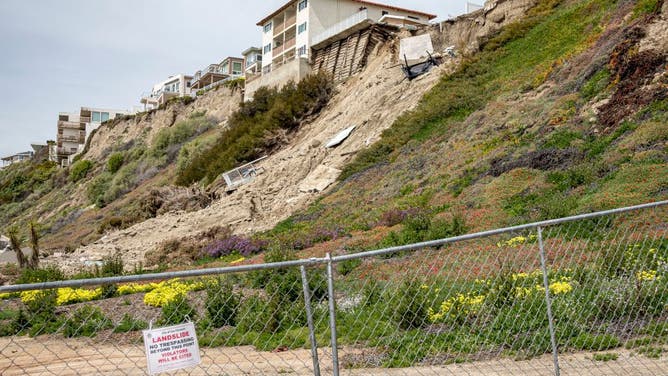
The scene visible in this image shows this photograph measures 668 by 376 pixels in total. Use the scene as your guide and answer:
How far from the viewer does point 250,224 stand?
2684cm

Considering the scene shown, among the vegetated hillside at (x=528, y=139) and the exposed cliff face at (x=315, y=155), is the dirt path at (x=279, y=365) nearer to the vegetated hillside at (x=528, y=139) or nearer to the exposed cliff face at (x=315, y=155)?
the vegetated hillside at (x=528, y=139)

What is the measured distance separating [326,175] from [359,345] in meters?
21.2

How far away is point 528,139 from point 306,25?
33.8m

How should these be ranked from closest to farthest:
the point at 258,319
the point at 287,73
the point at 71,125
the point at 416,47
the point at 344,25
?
the point at 258,319, the point at 416,47, the point at 344,25, the point at 287,73, the point at 71,125

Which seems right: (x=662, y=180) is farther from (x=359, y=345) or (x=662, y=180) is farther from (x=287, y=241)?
(x=287, y=241)

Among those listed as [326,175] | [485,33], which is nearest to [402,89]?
[485,33]

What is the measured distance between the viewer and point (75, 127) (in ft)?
338

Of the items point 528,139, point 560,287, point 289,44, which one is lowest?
point 560,287

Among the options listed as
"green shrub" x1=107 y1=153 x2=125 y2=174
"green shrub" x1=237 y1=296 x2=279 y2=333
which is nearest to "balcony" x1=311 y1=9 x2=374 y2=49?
"green shrub" x1=107 y1=153 x2=125 y2=174

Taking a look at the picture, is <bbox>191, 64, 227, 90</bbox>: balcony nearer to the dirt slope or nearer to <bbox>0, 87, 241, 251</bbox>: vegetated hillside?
<bbox>0, 87, 241, 251</bbox>: vegetated hillside

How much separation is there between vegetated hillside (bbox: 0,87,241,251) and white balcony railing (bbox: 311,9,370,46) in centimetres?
1251

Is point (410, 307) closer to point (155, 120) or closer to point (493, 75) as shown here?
point (493, 75)

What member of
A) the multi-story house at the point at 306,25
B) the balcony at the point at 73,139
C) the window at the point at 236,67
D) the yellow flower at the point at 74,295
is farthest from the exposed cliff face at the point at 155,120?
the yellow flower at the point at 74,295

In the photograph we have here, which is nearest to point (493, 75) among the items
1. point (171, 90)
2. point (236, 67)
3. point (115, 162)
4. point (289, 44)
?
point (289, 44)
